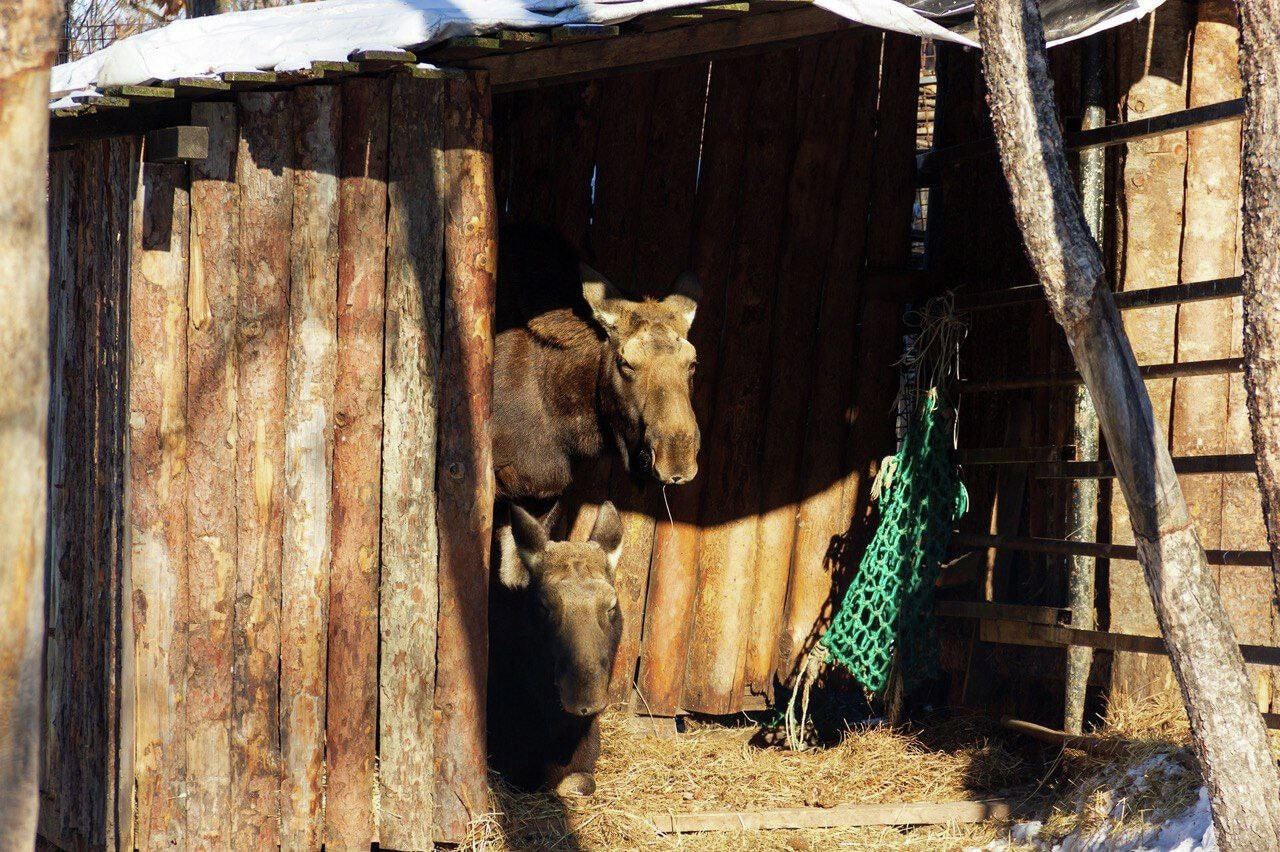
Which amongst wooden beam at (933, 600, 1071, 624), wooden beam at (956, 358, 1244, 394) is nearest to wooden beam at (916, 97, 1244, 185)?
wooden beam at (956, 358, 1244, 394)

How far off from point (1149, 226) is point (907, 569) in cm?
233

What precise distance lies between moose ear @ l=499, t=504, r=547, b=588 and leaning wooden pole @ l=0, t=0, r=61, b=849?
13.6 feet

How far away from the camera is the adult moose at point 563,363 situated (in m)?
7.15

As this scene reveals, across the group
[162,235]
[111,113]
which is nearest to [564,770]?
[162,235]

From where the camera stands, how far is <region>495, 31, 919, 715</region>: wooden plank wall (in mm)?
8266

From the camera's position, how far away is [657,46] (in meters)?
5.90

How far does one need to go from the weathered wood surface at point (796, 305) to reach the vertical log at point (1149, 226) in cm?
Answer: 199

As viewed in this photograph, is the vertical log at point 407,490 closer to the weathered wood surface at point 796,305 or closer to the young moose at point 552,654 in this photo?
the young moose at point 552,654

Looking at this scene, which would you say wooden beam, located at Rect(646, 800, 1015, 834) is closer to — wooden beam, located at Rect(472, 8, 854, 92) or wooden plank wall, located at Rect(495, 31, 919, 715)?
wooden plank wall, located at Rect(495, 31, 919, 715)

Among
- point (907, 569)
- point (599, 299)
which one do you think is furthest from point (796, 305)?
point (907, 569)

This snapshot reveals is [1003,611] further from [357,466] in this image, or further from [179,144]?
[179,144]

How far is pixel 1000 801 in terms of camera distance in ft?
22.6

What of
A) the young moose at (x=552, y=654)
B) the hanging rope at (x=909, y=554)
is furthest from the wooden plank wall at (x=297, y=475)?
the hanging rope at (x=909, y=554)

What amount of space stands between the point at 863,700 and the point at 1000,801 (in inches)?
84.1
